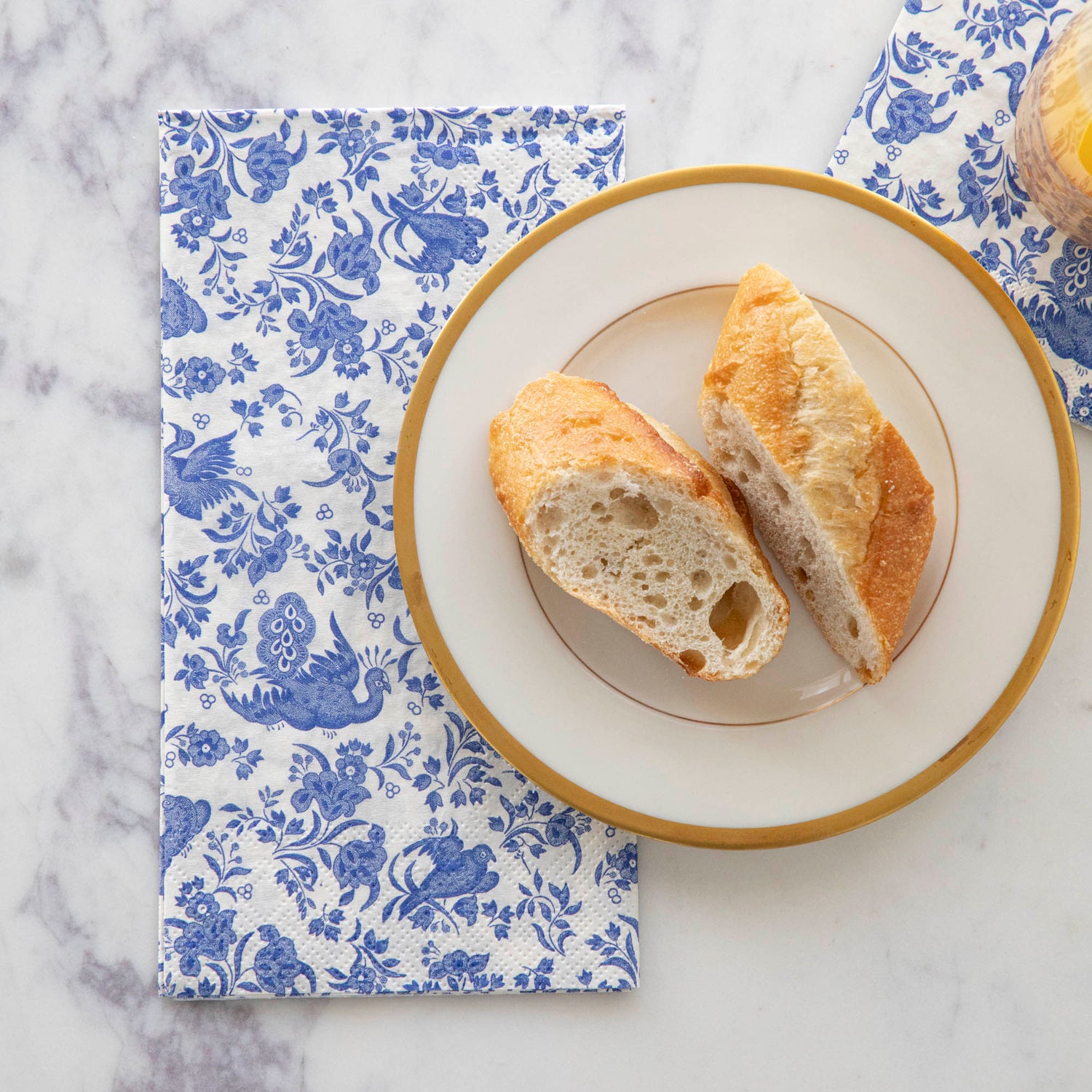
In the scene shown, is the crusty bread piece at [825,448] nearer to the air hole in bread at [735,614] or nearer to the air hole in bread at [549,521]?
the air hole in bread at [735,614]

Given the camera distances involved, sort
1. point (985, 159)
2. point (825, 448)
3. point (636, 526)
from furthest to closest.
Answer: point (985, 159)
point (636, 526)
point (825, 448)

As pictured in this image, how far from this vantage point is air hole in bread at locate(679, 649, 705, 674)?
150 cm

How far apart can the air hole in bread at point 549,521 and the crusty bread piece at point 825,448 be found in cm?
31

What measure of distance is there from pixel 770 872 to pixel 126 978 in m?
1.26

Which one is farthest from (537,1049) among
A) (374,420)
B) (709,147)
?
(709,147)

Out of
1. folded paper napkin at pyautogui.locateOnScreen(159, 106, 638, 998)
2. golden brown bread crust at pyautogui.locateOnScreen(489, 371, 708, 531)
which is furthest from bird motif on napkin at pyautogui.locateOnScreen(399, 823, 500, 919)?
golden brown bread crust at pyautogui.locateOnScreen(489, 371, 708, 531)

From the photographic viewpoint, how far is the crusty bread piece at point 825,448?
134 centimetres

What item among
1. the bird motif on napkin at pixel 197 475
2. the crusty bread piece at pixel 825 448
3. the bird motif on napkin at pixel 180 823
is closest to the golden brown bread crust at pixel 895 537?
the crusty bread piece at pixel 825 448

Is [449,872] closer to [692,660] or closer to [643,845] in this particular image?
[643,845]

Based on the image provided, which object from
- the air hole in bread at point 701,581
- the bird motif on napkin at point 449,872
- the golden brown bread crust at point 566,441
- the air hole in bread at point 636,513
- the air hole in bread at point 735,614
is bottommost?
the bird motif on napkin at point 449,872

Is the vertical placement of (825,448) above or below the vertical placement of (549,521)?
above

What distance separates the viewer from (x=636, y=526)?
4.77 ft

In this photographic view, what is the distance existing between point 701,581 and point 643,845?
20.9 inches

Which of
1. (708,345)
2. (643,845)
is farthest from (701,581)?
(643,845)
